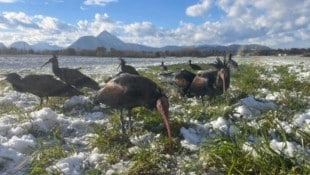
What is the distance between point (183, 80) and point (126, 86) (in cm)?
466

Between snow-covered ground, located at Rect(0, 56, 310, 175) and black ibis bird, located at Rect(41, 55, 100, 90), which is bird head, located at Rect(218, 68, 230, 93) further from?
black ibis bird, located at Rect(41, 55, 100, 90)

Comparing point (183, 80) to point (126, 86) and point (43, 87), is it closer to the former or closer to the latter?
point (43, 87)

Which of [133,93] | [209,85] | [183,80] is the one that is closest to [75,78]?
[183,80]

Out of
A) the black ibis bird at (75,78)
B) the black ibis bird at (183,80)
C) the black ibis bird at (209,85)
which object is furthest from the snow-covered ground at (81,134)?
the black ibis bird at (75,78)

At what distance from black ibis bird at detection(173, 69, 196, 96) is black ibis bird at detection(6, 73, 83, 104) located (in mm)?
2861

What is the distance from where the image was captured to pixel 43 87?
1117cm

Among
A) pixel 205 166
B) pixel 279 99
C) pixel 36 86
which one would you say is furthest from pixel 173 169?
pixel 36 86

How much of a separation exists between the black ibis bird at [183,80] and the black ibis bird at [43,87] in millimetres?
2861

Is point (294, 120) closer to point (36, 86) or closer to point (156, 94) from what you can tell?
point (156, 94)

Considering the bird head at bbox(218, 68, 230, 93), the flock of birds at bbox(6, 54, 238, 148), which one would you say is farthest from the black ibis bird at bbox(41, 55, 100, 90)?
the bird head at bbox(218, 68, 230, 93)

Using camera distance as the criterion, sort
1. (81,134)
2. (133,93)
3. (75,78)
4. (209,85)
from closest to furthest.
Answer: (81,134) < (133,93) < (209,85) < (75,78)

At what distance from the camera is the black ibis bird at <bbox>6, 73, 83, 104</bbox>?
11.2 m

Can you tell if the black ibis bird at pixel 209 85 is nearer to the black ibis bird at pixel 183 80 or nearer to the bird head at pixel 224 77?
the bird head at pixel 224 77

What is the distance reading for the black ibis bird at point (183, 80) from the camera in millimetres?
11841
